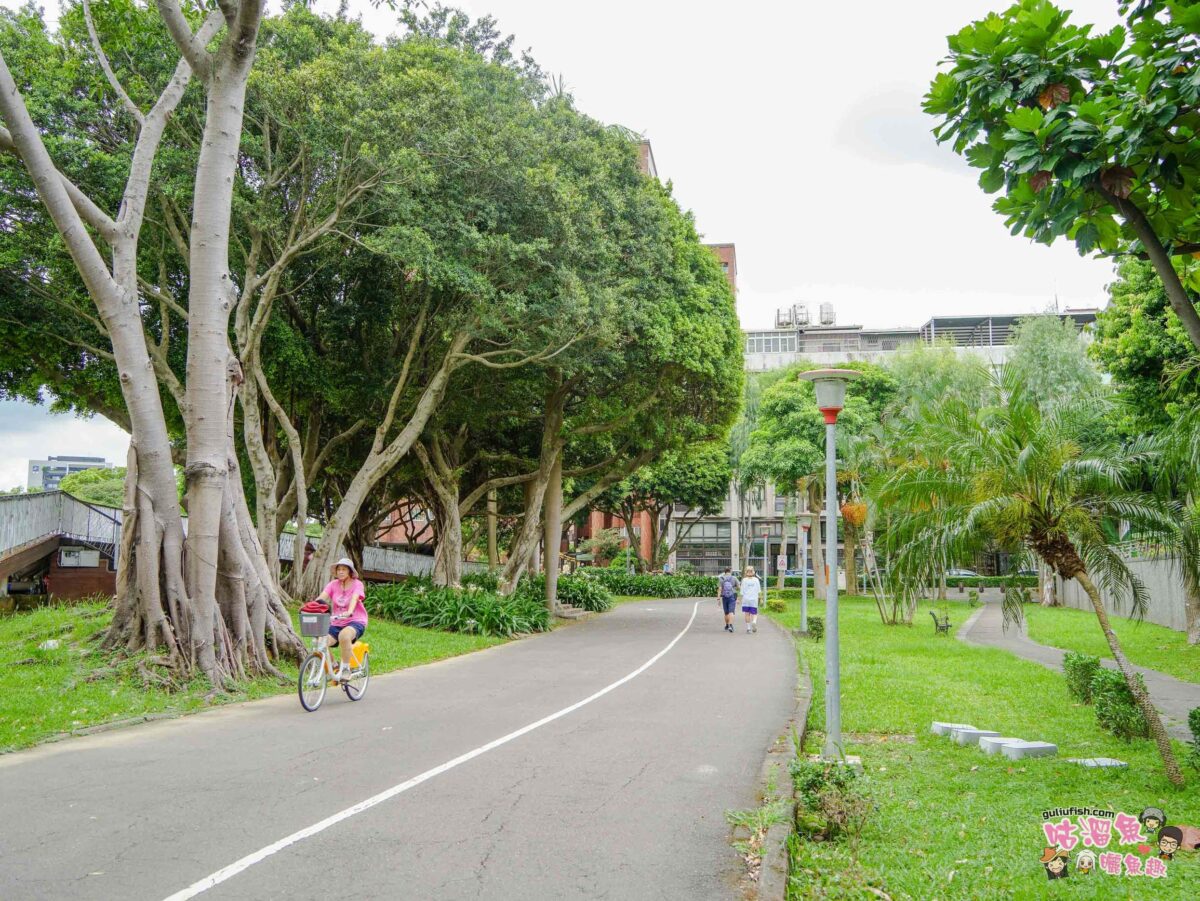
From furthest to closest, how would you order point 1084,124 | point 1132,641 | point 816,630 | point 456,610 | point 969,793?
point 816,630 → point 1132,641 → point 456,610 → point 969,793 → point 1084,124

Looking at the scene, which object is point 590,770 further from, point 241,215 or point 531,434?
point 531,434

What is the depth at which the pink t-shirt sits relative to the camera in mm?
11172

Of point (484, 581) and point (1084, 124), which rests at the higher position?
point (1084, 124)

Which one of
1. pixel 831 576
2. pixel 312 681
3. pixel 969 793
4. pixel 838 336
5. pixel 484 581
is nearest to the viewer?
pixel 969 793

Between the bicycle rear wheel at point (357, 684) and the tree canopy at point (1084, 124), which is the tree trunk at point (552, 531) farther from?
the tree canopy at point (1084, 124)

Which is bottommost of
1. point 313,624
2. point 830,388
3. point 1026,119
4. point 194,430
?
point 313,624

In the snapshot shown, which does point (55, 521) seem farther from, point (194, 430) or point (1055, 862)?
point (1055, 862)

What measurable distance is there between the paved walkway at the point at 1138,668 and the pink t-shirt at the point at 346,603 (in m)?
8.13

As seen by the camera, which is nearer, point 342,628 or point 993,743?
point 993,743

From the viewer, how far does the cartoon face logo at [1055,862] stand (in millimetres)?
5508

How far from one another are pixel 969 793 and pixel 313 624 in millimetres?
6919

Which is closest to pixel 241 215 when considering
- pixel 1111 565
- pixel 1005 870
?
pixel 1111 565

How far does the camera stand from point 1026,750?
9.16 meters

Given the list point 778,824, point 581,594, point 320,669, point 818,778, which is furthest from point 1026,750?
point 581,594
